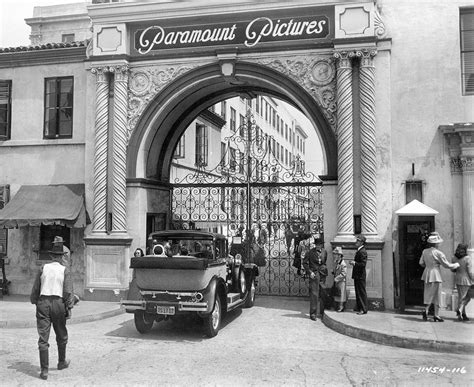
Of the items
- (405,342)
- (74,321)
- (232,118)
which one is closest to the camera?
(405,342)

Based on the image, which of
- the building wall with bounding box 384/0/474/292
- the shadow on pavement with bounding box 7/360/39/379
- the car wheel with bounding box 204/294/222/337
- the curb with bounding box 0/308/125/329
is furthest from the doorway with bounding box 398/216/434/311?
the shadow on pavement with bounding box 7/360/39/379

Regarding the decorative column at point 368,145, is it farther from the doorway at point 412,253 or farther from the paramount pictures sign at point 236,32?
the paramount pictures sign at point 236,32

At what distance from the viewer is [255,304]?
13.1 meters

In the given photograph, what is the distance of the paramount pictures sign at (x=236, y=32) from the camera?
12.6 metres

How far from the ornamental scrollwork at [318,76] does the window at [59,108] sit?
6034 mm

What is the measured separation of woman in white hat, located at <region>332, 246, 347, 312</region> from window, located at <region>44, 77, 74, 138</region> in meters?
8.16

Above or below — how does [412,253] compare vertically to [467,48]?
below

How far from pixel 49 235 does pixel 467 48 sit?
39.2 ft

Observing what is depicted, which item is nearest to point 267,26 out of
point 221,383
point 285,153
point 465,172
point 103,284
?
point 465,172

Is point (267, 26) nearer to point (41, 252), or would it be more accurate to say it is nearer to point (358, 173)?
point (358, 173)

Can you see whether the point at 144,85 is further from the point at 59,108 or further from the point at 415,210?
the point at 415,210

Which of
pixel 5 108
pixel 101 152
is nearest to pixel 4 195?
pixel 5 108

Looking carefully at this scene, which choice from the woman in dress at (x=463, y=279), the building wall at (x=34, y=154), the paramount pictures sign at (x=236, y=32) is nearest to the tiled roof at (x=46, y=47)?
the building wall at (x=34, y=154)

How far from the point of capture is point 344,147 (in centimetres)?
1204
